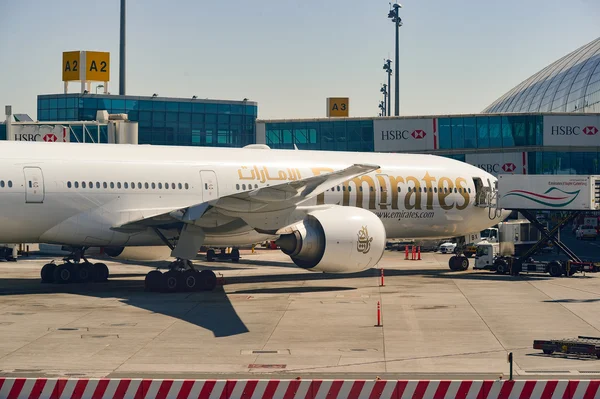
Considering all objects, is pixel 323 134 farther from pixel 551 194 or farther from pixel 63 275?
pixel 63 275

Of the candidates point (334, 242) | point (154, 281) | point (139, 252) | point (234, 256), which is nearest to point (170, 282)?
point (154, 281)

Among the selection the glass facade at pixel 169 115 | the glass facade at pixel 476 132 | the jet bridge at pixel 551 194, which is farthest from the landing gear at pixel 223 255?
the glass facade at pixel 169 115

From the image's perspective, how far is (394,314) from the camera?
24734 millimetres

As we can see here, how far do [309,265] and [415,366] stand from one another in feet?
41.4

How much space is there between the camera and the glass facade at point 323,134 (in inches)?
2756

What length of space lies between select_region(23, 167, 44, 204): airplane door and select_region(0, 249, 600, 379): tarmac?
10.4 ft

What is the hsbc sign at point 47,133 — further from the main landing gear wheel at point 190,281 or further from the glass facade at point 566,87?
the glass facade at point 566,87

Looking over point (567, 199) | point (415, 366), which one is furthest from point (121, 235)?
point (567, 199)

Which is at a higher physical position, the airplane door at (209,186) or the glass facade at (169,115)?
the glass facade at (169,115)

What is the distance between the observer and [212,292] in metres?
29.8

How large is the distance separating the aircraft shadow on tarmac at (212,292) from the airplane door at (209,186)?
11.0 feet

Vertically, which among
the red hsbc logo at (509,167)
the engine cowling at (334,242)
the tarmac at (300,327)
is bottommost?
the tarmac at (300,327)

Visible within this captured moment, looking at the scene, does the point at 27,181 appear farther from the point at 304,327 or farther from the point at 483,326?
the point at 483,326

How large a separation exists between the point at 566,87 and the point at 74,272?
7591 centimetres
